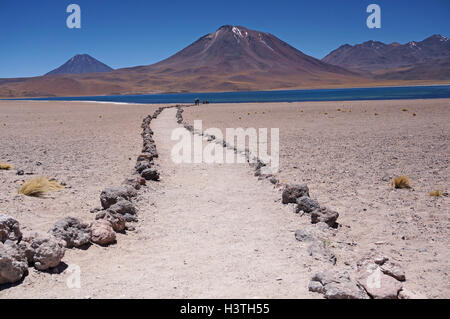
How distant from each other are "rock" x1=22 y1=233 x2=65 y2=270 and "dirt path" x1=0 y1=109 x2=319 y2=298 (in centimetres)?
11

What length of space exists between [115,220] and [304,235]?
7.43ft

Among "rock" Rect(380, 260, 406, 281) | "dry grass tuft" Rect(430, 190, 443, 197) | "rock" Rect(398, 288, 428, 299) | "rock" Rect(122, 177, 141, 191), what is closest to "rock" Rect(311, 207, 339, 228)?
"rock" Rect(380, 260, 406, 281)

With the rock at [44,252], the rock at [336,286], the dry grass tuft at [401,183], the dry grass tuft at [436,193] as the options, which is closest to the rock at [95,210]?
the rock at [44,252]

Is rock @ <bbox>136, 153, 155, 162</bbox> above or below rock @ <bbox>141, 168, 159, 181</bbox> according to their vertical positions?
above

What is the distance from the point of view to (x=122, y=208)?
17.3 feet

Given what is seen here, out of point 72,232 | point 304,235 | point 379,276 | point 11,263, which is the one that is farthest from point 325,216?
point 11,263

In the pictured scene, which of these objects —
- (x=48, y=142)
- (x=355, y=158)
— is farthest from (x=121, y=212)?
(x=48, y=142)

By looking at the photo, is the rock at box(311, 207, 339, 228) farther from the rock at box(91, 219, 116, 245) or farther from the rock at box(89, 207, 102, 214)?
the rock at box(89, 207, 102, 214)

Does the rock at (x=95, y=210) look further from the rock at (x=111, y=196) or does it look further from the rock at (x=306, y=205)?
the rock at (x=306, y=205)

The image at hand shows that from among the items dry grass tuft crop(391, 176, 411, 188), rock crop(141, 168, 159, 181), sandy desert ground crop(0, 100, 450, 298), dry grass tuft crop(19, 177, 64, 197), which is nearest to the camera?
sandy desert ground crop(0, 100, 450, 298)

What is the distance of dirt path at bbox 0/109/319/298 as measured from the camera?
134 inches

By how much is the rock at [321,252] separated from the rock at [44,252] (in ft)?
8.21

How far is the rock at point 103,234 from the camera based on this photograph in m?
4.43
